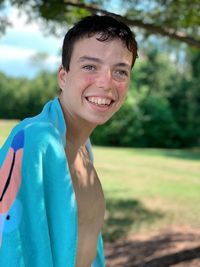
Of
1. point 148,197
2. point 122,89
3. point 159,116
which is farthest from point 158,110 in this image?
point 122,89

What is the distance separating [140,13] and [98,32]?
4.20 meters

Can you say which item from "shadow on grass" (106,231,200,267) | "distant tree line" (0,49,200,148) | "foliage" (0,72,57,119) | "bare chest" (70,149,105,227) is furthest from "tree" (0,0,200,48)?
"foliage" (0,72,57,119)

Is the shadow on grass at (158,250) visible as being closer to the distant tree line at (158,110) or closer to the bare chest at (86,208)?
the bare chest at (86,208)

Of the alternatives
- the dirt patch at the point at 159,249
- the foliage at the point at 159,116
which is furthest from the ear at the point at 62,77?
the foliage at the point at 159,116

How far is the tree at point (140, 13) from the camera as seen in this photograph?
5.04 metres

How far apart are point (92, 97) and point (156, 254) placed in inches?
153

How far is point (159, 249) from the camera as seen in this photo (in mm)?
5578

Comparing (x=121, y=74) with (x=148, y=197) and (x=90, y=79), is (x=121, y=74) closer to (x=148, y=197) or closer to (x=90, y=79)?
(x=90, y=79)

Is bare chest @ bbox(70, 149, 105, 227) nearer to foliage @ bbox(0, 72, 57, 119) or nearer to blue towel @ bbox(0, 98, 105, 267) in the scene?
blue towel @ bbox(0, 98, 105, 267)

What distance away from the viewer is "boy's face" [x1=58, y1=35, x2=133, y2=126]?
1.74m

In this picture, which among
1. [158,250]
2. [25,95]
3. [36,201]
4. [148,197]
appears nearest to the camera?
[36,201]

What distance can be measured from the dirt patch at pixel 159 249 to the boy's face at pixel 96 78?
2259 millimetres

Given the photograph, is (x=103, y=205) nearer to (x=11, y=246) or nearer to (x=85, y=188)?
(x=85, y=188)

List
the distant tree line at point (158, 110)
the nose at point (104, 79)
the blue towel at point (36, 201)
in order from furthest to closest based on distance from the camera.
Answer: the distant tree line at point (158, 110)
the nose at point (104, 79)
the blue towel at point (36, 201)
